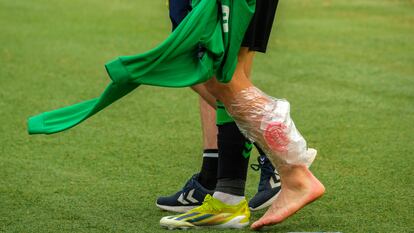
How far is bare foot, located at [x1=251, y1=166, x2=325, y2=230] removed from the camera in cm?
360

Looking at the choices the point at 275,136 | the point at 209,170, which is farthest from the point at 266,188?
the point at 275,136

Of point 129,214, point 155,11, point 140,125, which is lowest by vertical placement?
point 155,11

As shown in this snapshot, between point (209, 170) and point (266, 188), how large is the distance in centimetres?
26

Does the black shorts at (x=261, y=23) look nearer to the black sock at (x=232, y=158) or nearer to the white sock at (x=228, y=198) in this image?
the black sock at (x=232, y=158)

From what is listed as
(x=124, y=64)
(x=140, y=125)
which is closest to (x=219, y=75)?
(x=124, y=64)

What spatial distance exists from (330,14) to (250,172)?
6.22 m

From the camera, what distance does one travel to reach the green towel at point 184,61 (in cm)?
320

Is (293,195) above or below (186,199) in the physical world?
above

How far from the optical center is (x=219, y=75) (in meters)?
3.45

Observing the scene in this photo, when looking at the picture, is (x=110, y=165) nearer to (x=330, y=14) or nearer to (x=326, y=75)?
(x=326, y=75)

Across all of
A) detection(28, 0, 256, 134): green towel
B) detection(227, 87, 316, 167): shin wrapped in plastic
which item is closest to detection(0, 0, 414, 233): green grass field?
detection(227, 87, 316, 167): shin wrapped in plastic

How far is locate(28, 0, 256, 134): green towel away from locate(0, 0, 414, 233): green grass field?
552mm

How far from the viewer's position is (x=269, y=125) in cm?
357

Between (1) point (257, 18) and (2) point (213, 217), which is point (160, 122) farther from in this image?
(1) point (257, 18)
